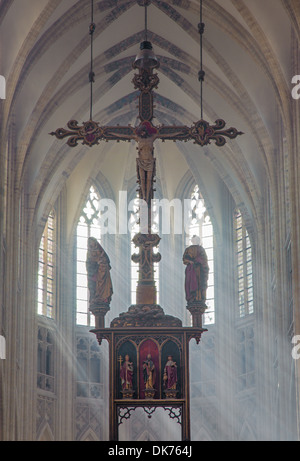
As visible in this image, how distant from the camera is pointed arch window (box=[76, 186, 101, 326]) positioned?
1389 inches

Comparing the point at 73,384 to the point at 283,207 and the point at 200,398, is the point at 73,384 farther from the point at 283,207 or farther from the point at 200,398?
the point at 283,207

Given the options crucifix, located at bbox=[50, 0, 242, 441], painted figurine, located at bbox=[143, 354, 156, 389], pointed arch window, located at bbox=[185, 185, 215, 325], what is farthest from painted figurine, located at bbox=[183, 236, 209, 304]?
pointed arch window, located at bbox=[185, 185, 215, 325]

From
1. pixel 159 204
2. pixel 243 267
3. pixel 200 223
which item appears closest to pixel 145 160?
pixel 243 267

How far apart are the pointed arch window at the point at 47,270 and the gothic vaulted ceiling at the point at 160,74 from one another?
1.06 meters

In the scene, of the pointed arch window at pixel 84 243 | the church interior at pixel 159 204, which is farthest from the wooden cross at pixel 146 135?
the pointed arch window at pixel 84 243

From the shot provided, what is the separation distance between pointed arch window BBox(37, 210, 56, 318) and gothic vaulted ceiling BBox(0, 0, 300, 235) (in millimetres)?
1058

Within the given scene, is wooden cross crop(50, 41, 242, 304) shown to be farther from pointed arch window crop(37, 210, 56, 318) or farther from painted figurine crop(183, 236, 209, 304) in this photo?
pointed arch window crop(37, 210, 56, 318)

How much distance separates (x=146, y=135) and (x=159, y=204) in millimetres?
19621

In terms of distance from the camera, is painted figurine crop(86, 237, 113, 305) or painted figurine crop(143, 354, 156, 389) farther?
Result: painted figurine crop(86, 237, 113, 305)

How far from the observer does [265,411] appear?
30719 millimetres

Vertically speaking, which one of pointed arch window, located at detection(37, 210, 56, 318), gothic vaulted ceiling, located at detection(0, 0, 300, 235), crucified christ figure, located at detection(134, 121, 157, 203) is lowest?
crucified christ figure, located at detection(134, 121, 157, 203)

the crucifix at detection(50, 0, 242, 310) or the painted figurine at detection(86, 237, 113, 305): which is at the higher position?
the crucifix at detection(50, 0, 242, 310)

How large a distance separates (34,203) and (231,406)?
8.40 metres

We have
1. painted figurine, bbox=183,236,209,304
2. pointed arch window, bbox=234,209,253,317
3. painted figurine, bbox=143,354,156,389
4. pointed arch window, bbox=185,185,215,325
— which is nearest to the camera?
painted figurine, bbox=143,354,156,389
